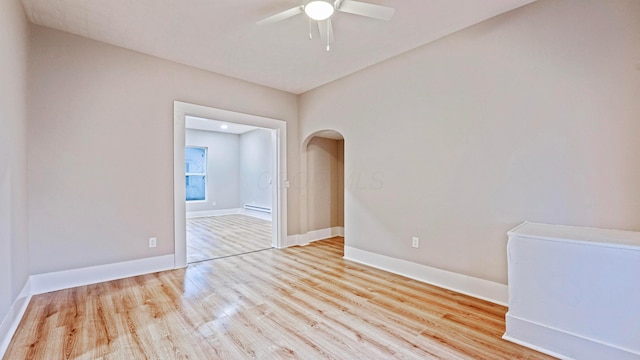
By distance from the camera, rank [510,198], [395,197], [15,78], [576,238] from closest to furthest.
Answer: [576,238], [15,78], [510,198], [395,197]

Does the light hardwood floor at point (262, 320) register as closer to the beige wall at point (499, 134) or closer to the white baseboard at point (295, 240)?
the beige wall at point (499, 134)

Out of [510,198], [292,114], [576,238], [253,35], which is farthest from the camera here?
[292,114]

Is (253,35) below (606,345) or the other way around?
the other way around

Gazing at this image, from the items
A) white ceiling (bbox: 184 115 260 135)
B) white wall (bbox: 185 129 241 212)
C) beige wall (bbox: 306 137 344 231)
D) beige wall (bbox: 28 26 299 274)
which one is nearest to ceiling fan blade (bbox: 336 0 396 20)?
beige wall (bbox: 28 26 299 274)

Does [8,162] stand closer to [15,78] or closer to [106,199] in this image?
[15,78]

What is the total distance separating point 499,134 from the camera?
2.67 metres

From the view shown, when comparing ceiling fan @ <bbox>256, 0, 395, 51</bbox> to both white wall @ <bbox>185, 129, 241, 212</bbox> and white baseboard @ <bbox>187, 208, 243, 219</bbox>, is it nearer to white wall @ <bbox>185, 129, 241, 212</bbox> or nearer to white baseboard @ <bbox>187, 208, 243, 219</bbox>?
white wall @ <bbox>185, 129, 241, 212</bbox>

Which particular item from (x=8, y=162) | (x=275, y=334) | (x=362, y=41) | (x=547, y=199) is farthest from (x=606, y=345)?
(x=8, y=162)

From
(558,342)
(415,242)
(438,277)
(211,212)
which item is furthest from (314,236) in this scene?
(211,212)

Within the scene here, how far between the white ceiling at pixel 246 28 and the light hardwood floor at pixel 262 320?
2.68 metres

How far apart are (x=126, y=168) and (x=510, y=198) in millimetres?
4095

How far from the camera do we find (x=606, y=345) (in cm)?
172

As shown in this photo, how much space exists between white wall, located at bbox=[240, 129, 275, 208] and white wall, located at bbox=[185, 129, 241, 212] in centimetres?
20

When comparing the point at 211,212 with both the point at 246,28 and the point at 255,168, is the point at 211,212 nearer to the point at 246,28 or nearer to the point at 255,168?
the point at 255,168
